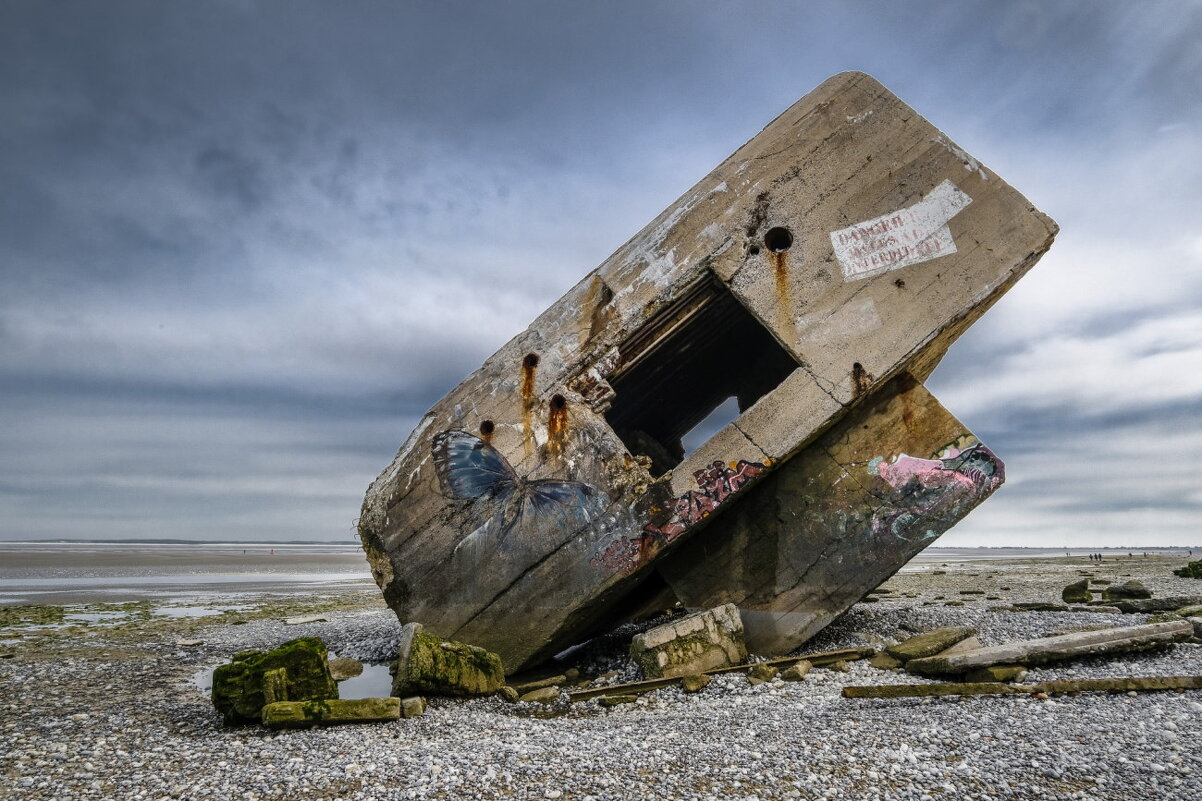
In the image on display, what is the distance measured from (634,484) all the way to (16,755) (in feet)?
14.3

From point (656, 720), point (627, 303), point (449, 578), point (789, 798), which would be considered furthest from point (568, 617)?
point (789, 798)

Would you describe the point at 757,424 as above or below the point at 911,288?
below

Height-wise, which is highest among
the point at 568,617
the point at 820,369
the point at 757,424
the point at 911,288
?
the point at 911,288

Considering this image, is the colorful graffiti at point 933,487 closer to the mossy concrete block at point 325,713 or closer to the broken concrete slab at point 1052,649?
the broken concrete slab at point 1052,649

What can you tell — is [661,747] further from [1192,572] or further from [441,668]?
[1192,572]

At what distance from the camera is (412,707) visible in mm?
5199

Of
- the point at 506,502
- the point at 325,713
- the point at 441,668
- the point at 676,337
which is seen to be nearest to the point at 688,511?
the point at 506,502

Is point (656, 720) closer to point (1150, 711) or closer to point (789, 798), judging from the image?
point (789, 798)

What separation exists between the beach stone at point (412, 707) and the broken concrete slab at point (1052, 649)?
3549 millimetres

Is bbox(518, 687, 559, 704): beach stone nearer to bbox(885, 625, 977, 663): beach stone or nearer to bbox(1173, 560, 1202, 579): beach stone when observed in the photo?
bbox(885, 625, 977, 663): beach stone

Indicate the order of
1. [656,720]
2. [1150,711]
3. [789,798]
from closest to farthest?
[789,798]
[1150,711]
[656,720]

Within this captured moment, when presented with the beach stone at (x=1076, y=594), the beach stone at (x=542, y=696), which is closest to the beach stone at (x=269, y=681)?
the beach stone at (x=542, y=696)

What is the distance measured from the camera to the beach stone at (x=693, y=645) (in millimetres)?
5973

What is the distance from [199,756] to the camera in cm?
426
